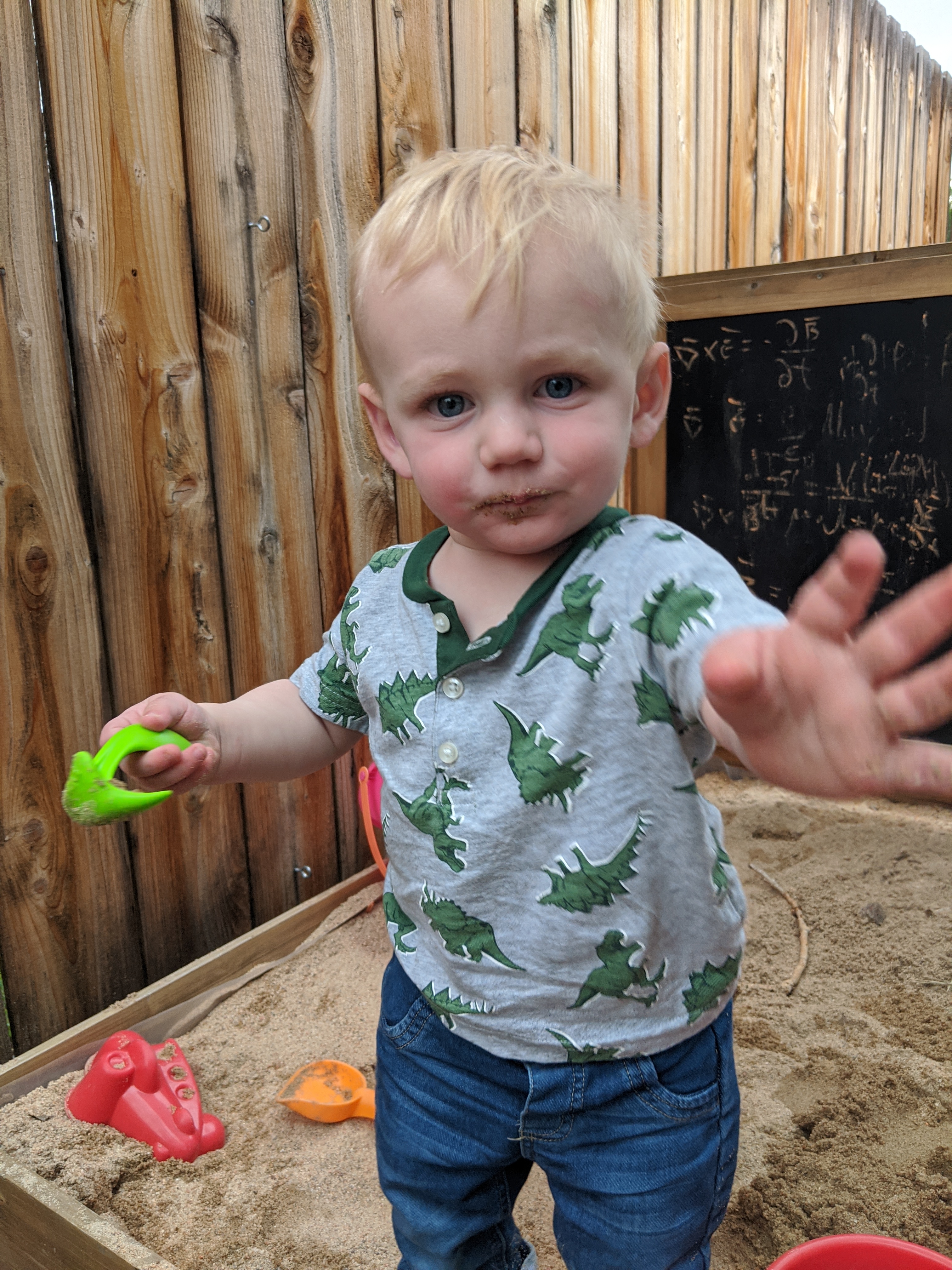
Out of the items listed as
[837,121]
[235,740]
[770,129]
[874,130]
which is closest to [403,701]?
[235,740]

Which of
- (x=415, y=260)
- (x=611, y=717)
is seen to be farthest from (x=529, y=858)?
(x=415, y=260)

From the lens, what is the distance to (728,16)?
11.7 ft

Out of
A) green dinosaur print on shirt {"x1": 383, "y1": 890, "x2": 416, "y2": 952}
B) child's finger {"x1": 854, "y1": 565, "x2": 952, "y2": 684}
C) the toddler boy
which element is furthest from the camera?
green dinosaur print on shirt {"x1": 383, "y1": 890, "x2": 416, "y2": 952}

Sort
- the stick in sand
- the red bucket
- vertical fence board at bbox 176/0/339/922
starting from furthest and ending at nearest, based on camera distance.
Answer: the stick in sand → vertical fence board at bbox 176/0/339/922 → the red bucket

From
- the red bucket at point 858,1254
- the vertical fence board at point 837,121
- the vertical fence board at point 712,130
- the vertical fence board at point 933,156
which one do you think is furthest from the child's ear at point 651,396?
the vertical fence board at point 933,156

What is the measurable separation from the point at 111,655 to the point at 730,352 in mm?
2047

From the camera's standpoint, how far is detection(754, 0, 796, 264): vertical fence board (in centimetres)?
388

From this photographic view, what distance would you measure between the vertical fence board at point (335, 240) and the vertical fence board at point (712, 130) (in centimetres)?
179

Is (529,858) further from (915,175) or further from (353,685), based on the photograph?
(915,175)

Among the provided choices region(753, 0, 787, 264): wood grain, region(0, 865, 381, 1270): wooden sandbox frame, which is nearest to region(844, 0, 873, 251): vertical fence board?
region(753, 0, 787, 264): wood grain

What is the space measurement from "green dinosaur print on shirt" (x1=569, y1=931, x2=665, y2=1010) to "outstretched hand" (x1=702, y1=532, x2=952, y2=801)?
0.34 meters

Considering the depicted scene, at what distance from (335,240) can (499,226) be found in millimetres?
1393

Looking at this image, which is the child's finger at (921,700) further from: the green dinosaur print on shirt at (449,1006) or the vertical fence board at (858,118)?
the vertical fence board at (858,118)

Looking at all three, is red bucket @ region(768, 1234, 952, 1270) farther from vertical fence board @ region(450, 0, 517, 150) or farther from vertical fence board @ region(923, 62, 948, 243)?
vertical fence board @ region(923, 62, 948, 243)
